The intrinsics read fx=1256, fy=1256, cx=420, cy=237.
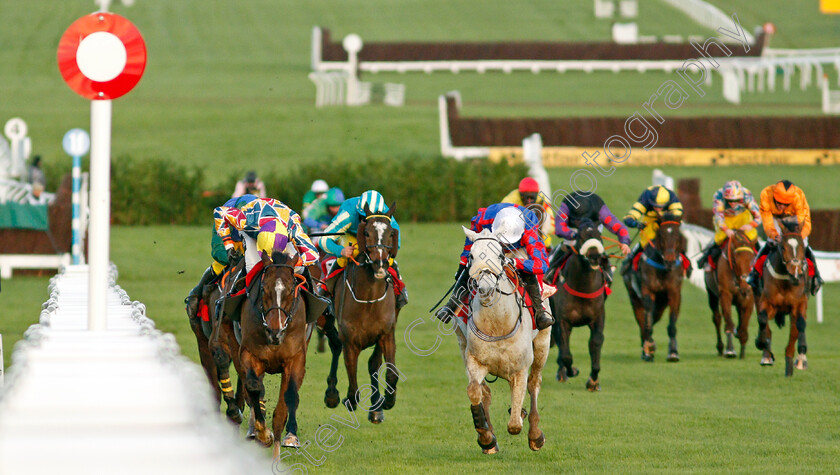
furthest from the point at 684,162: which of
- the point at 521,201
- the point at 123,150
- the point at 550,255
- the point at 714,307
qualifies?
the point at 521,201

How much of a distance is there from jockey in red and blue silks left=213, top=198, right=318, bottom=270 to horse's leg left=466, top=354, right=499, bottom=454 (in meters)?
1.37

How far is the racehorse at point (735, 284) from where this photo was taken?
14.7 m

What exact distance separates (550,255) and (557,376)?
4.35 feet

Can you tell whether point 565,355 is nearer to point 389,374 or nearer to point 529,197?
point 529,197

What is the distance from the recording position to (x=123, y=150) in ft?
106

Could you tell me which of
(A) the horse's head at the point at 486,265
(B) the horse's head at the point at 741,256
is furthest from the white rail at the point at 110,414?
(B) the horse's head at the point at 741,256

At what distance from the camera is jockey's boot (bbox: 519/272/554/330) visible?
8.93 metres

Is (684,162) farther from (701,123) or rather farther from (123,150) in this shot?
(123,150)

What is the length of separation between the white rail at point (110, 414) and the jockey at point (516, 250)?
467cm

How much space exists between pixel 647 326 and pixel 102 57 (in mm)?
10615

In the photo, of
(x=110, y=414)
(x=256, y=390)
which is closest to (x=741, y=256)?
(x=256, y=390)

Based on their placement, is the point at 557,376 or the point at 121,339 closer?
the point at 121,339

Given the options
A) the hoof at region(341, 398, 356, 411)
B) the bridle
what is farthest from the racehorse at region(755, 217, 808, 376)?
the bridle

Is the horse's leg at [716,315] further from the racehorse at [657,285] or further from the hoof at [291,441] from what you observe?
the hoof at [291,441]
